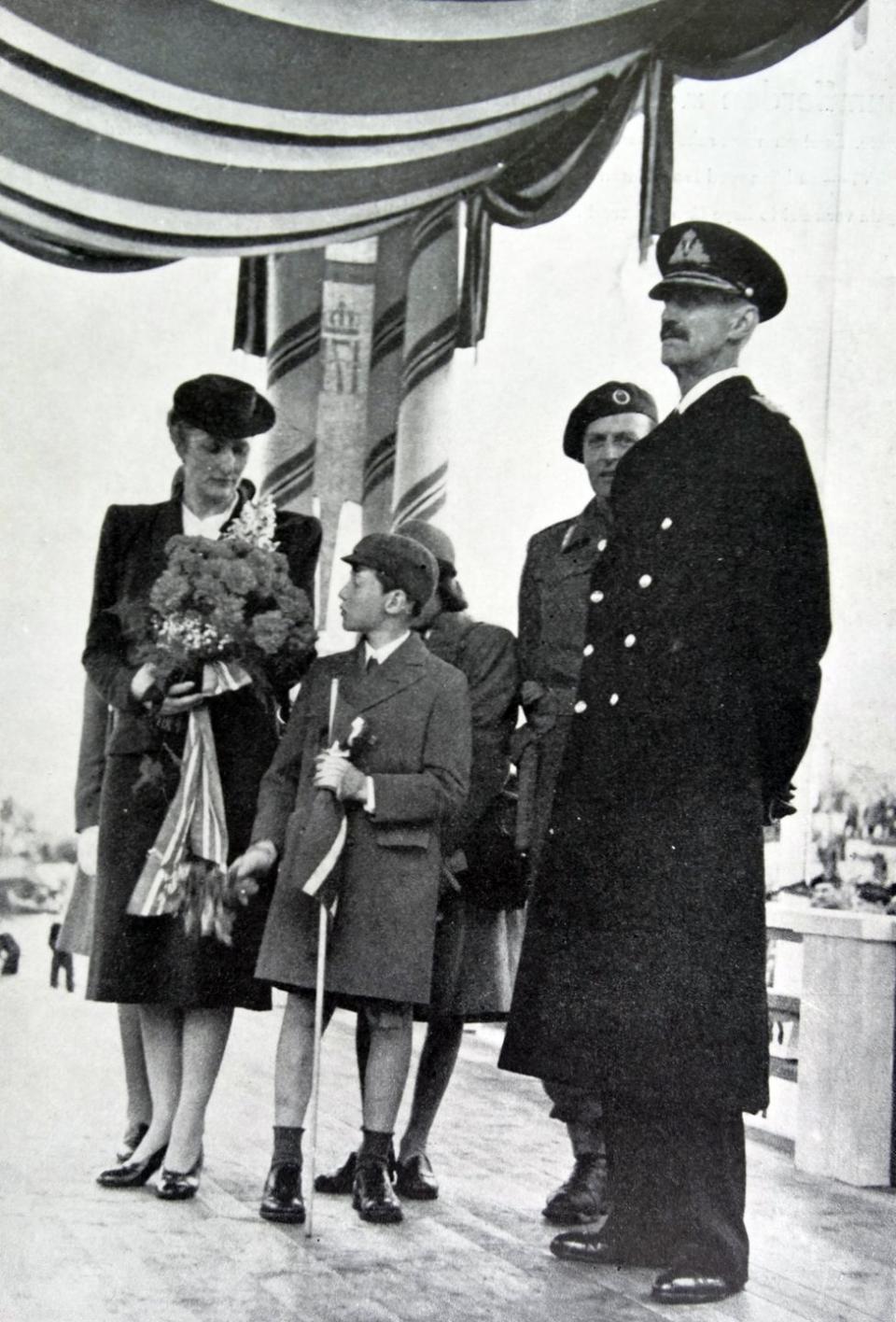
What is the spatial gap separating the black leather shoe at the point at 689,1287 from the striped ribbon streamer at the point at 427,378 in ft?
6.91

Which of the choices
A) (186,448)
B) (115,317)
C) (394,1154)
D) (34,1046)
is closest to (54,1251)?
(34,1046)

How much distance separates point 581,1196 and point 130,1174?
894 millimetres

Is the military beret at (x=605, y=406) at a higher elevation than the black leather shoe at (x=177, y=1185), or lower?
higher

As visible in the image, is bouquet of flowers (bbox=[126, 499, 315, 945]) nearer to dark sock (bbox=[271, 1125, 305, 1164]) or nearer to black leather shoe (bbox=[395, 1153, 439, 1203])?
dark sock (bbox=[271, 1125, 305, 1164])

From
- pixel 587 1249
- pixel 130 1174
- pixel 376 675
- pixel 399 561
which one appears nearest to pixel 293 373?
pixel 399 561

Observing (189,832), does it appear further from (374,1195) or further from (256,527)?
(374,1195)

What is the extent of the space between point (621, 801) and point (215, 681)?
3.09ft

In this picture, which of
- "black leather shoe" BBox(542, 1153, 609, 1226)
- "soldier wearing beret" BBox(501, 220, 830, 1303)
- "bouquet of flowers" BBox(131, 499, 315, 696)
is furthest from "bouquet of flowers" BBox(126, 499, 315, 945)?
"black leather shoe" BBox(542, 1153, 609, 1226)

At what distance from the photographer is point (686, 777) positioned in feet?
9.14

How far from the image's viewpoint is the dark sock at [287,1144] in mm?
3080

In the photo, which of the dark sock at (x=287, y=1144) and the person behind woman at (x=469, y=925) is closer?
the dark sock at (x=287, y=1144)

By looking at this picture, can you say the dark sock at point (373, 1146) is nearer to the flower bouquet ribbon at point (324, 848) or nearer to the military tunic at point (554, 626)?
the flower bouquet ribbon at point (324, 848)

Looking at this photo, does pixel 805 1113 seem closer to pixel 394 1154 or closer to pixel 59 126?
pixel 394 1154

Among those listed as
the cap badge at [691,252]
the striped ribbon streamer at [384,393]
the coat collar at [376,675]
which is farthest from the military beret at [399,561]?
the striped ribbon streamer at [384,393]
